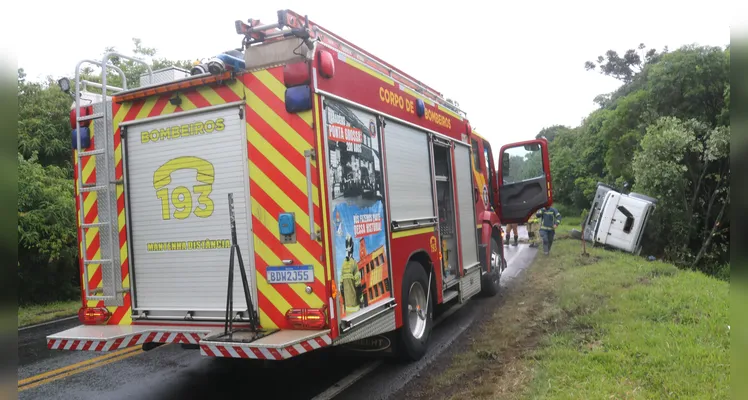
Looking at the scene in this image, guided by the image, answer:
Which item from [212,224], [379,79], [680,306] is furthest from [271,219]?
[680,306]

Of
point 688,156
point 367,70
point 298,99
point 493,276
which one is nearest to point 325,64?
point 298,99

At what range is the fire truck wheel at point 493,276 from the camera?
8.88 meters

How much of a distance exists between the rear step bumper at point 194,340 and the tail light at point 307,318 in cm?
6

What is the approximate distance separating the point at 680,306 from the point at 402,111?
444 cm

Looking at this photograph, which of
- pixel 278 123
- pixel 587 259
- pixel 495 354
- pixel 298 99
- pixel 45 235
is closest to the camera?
pixel 298 99

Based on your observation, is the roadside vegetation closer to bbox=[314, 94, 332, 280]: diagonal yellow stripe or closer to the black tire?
bbox=[314, 94, 332, 280]: diagonal yellow stripe

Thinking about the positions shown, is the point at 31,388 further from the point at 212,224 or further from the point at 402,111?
the point at 402,111

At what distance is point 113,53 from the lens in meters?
4.76

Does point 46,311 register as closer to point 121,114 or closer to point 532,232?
point 121,114

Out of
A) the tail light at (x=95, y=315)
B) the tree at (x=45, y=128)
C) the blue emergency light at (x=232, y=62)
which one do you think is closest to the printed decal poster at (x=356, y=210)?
the blue emergency light at (x=232, y=62)

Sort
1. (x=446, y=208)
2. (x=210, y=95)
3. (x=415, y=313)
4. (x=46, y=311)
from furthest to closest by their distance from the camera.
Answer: (x=46, y=311), (x=446, y=208), (x=415, y=313), (x=210, y=95)

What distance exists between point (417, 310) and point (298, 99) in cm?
301

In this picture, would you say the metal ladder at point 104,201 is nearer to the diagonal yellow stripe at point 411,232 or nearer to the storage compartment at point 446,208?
the diagonal yellow stripe at point 411,232

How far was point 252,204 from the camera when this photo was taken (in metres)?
4.39
